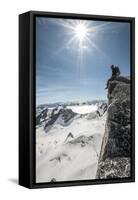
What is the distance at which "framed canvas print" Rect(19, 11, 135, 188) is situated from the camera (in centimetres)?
875

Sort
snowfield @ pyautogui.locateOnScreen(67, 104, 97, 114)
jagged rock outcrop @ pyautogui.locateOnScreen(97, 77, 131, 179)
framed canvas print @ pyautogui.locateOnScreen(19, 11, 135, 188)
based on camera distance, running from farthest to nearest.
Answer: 1. jagged rock outcrop @ pyautogui.locateOnScreen(97, 77, 131, 179)
2. snowfield @ pyautogui.locateOnScreen(67, 104, 97, 114)
3. framed canvas print @ pyautogui.locateOnScreen(19, 11, 135, 188)

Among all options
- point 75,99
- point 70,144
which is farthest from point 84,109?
point 70,144

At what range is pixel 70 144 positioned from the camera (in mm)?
8961

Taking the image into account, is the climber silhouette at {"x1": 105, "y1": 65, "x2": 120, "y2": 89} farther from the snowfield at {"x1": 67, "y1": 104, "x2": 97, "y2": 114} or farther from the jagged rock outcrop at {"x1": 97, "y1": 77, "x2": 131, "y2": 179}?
the snowfield at {"x1": 67, "y1": 104, "x2": 97, "y2": 114}

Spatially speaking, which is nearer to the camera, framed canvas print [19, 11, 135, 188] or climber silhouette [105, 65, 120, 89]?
framed canvas print [19, 11, 135, 188]

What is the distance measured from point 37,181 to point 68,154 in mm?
531

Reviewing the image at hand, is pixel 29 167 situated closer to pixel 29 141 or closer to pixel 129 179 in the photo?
pixel 29 141

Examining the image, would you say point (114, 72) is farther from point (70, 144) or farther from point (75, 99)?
point (70, 144)

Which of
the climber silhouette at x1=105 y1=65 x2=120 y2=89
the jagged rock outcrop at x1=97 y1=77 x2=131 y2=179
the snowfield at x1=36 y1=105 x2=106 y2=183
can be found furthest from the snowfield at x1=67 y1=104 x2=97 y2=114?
the climber silhouette at x1=105 y1=65 x2=120 y2=89

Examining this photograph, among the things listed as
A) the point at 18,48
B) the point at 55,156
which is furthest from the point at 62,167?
the point at 18,48

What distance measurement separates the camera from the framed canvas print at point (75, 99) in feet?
28.7

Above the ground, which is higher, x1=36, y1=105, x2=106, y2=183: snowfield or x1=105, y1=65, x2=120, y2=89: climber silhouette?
x1=105, y1=65, x2=120, y2=89: climber silhouette

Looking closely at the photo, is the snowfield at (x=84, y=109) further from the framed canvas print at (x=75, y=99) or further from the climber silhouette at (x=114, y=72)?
the climber silhouette at (x=114, y=72)

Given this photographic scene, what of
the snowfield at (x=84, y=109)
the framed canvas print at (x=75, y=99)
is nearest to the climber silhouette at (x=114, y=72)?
the framed canvas print at (x=75, y=99)
